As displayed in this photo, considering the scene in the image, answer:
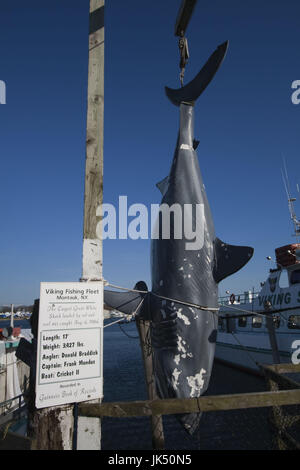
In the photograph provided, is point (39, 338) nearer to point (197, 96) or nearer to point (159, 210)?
point (159, 210)

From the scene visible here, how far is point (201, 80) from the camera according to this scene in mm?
3971

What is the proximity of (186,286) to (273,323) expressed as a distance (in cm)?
881

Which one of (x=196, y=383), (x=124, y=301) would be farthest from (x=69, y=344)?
(x=196, y=383)

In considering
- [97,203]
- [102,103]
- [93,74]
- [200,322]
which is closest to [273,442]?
[200,322]

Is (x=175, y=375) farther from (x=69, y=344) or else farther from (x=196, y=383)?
(x=69, y=344)

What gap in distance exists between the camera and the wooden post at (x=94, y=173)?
6.55ft

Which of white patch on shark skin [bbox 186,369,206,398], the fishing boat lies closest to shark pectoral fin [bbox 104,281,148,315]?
white patch on shark skin [bbox 186,369,206,398]

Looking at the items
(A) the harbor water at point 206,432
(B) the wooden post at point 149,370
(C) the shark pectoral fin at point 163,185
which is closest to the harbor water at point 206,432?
(A) the harbor water at point 206,432

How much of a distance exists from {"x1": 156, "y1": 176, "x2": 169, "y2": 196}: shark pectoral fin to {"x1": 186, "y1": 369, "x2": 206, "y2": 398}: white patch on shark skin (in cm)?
247

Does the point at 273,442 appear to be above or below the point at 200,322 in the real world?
below

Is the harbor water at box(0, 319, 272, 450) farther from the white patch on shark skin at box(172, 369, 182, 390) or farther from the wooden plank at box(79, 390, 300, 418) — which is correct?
the wooden plank at box(79, 390, 300, 418)

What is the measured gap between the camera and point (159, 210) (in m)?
4.19
